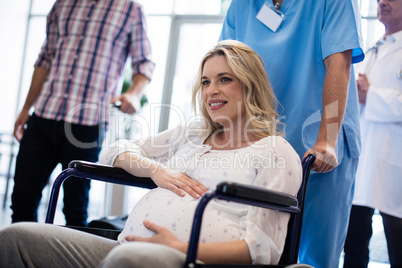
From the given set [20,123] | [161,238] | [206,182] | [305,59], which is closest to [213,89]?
[206,182]

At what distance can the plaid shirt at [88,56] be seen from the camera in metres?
2.06

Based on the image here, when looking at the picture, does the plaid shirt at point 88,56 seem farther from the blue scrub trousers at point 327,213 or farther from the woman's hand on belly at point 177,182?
the blue scrub trousers at point 327,213

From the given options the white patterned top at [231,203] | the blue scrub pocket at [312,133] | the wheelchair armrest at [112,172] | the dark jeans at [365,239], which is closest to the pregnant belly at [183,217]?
the white patterned top at [231,203]

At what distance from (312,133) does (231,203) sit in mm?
518

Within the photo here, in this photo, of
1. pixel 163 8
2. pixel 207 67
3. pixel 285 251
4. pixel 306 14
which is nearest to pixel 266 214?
pixel 285 251

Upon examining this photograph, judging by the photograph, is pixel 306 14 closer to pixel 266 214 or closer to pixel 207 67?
pixel 207 67

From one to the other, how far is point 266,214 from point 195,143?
0.47m

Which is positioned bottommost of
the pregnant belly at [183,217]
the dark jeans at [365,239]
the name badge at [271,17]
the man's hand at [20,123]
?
the dark jeans at [365,239]

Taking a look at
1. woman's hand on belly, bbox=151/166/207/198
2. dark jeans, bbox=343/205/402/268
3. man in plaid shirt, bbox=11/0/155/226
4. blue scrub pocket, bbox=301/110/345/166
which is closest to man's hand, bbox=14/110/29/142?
man in plaid shirt, bbox=11/0/155/226

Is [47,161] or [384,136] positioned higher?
[384,136]

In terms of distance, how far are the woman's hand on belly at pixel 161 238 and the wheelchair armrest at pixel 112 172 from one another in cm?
22

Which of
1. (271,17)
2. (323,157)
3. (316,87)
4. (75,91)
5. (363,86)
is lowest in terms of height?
(323,157)

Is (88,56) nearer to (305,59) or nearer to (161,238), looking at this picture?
(305,59)

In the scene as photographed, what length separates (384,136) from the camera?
6.90ft
